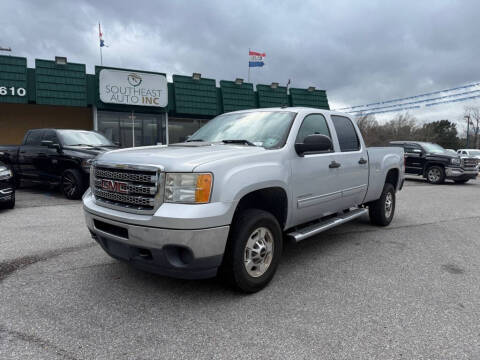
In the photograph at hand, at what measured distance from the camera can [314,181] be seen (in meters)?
3.97

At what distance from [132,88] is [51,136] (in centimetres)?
976

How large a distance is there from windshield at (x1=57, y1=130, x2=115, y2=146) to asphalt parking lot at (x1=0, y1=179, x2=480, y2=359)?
4239 millimetres

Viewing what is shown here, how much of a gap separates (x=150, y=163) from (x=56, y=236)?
3186 millimetres

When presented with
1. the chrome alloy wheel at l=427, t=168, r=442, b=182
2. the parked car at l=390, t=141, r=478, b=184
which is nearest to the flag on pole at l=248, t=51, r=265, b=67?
the parked car at l=390, t=141, r=478, b=184

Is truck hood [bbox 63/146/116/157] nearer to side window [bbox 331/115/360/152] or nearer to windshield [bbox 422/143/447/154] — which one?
side window [bbox 331/115/360/152]

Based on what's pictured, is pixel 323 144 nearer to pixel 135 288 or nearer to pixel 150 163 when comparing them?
pixel 150 163

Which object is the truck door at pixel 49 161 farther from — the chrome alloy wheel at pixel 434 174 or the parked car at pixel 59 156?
the chrome alloy wheel at pixel 434 174

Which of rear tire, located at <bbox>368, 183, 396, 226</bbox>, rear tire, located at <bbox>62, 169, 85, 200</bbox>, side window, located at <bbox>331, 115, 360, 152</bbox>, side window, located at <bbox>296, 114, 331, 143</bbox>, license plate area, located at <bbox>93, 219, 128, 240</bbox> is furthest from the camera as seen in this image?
rear tire, located at <bbox>62, 169, 85, 200</bbox>

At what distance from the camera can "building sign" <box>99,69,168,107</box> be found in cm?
1720

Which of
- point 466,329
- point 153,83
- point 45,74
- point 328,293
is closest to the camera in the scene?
point 466,329

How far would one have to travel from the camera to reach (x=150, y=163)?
116 inches

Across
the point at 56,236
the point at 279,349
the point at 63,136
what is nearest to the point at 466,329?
the point at 279,349

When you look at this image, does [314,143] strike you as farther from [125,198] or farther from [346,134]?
[125,198]

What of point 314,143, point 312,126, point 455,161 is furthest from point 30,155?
point 455,161
